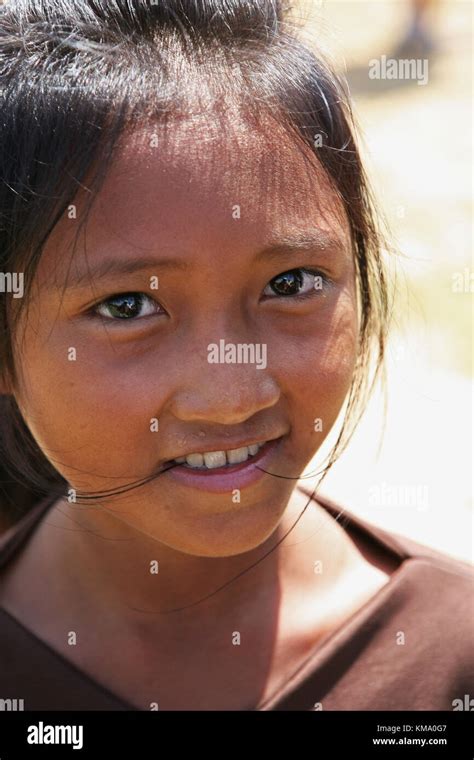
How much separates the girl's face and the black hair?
0.04 meters

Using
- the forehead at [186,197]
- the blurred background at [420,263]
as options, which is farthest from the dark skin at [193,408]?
the blurred background at [420,263]

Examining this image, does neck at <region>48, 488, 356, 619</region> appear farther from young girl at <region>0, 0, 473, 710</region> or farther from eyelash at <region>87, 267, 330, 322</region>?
eyelash at <region>87, 267, 330, 322</region>

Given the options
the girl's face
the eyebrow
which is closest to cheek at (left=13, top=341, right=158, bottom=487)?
the girl's face

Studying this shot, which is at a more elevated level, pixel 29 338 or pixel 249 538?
pixel 29 338

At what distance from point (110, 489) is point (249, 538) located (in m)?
0.23

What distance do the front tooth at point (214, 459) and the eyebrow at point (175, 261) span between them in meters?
0.29

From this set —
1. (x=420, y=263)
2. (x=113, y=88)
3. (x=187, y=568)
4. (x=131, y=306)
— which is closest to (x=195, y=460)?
(x=131, y=306)

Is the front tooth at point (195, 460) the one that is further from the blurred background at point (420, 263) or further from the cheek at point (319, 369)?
the blurred background at point (420, 263)

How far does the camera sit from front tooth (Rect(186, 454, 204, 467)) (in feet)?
5.70

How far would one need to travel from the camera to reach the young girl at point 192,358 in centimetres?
164

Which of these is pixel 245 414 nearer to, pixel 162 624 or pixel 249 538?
pixel 249 538

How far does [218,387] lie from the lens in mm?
1610
